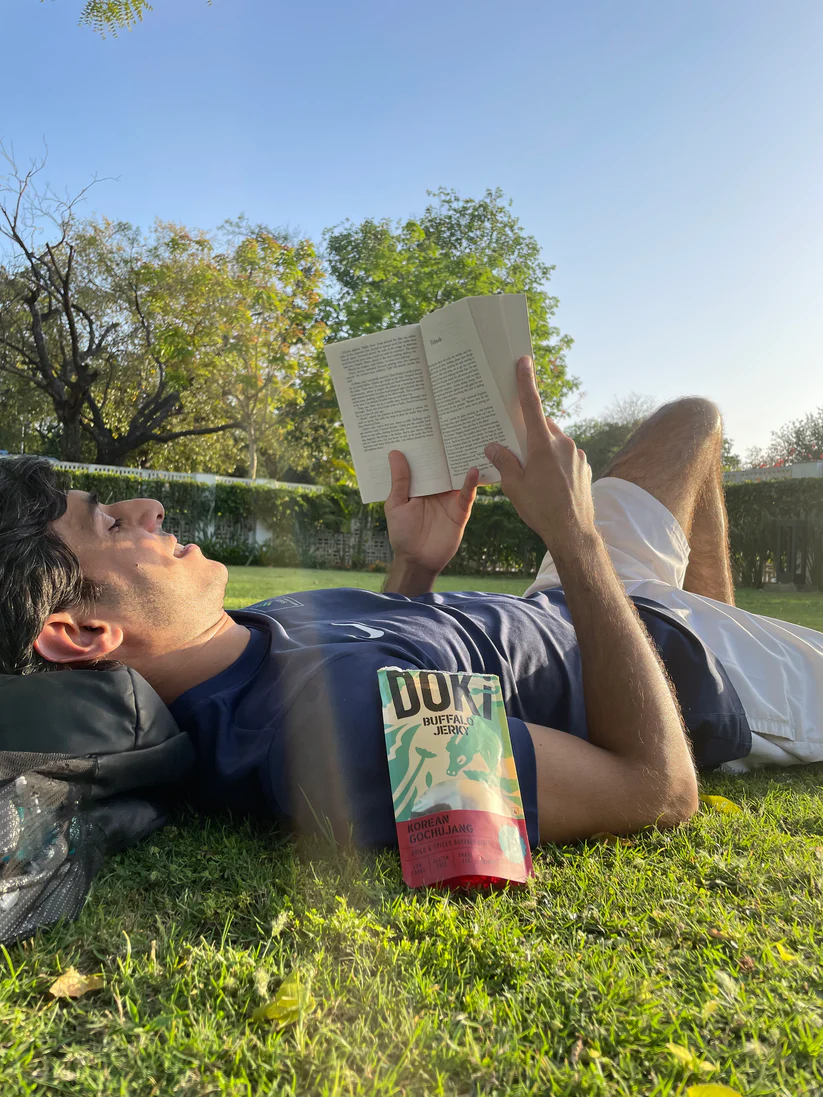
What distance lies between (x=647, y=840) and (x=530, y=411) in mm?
1143

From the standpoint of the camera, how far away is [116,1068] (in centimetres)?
112

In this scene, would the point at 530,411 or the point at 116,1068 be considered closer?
the point at 116,1068

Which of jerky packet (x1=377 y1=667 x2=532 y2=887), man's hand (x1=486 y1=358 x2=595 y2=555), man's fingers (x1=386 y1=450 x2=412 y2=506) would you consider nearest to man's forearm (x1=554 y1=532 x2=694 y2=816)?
man's hand (x1=486 y1=358 x2=595 y2=555)

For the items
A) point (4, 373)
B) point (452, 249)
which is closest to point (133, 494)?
point (4, 373)

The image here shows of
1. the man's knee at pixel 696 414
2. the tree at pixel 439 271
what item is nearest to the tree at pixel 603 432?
the tree at pixel 439 271

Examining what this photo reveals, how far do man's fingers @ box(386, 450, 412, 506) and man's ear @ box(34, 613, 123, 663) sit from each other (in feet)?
4.05

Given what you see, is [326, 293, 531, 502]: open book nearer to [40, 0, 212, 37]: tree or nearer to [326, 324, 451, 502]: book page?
[326, 324, 451, 502]: book page

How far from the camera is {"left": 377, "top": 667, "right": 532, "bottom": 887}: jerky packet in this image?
1.57 meters

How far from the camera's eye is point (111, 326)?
24781mm

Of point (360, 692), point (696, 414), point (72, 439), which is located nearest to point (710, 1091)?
point (360, 692)

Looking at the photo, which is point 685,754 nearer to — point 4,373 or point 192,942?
point 192,942

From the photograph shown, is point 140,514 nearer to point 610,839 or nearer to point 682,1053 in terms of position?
point 610,839

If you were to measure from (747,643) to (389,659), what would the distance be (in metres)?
1.41

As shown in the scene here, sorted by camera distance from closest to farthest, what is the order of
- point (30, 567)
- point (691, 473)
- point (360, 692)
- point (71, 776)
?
point (71, 776) < point (360, 692) < point (30, 567) < point (691, 473)
